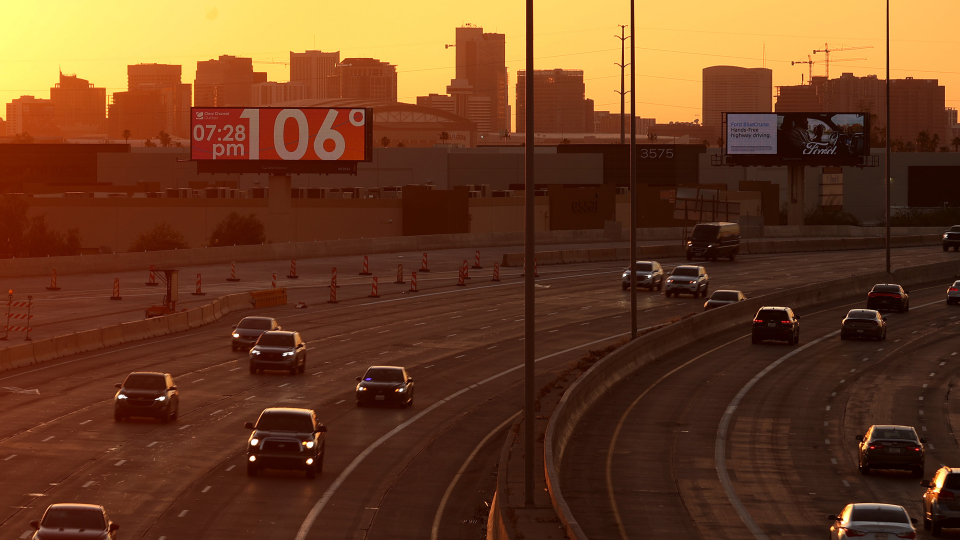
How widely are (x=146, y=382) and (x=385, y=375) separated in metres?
7.48

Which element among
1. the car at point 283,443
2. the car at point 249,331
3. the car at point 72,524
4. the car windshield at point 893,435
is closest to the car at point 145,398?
the car at point 283,443

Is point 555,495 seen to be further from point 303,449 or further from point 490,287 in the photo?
point 490,287

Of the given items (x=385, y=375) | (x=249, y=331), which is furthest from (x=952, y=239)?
(x=385, y=375)

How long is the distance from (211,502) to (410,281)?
154ft

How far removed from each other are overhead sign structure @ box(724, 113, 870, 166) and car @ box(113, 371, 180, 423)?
88.7 m

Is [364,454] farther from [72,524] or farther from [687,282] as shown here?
[687,282]

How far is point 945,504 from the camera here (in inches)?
948

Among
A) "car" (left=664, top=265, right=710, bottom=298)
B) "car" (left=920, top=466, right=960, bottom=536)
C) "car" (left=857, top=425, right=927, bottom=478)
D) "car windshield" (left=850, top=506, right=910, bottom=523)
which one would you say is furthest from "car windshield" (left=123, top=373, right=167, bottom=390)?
"car" (left=664, top=265, right=710, bottom=298)

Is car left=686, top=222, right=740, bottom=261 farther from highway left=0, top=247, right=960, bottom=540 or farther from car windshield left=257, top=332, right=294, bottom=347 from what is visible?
car windshield left=257, top=332, right=294, bottom=347

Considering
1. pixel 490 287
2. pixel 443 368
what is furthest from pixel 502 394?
pixel 490 287

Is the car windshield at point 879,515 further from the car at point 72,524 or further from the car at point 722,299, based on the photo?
the car at point 722,299

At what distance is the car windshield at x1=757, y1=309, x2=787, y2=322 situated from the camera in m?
52.2

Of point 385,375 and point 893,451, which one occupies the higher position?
point 385,375

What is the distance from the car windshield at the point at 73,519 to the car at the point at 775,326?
37.6 meters
